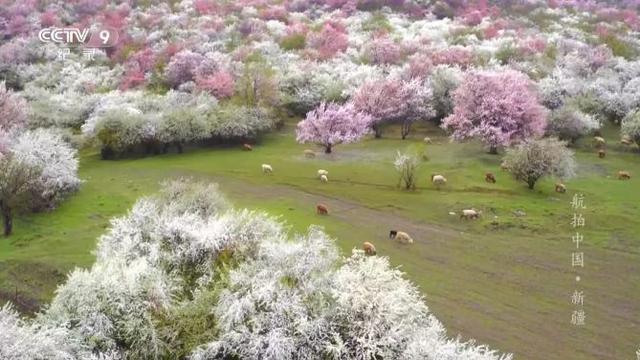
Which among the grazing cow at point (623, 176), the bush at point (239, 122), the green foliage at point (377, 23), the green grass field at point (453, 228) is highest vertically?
the green foliage at point (377, 23)

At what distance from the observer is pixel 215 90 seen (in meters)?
74.5

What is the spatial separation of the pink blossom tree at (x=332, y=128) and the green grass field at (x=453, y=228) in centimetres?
153

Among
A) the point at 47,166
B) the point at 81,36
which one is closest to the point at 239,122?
the point at 47,166

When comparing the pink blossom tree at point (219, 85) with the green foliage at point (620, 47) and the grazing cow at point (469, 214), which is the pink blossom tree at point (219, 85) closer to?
the grazing cow at point (469, 214)

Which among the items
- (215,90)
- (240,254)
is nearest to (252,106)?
(215,90)

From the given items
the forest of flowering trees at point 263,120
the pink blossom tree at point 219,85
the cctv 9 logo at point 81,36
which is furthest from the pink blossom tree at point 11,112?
the cctv 9 logo at point 81,36

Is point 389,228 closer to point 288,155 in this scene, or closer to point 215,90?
point 288,155

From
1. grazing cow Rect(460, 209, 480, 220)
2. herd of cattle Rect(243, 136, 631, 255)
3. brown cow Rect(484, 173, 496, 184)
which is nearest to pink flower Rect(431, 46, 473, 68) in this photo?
herd of cattle Rect(243, 136, 631, 255)

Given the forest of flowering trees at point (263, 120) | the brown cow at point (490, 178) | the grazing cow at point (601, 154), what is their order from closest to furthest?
1. the forest of flowering trees at point (263, 120)
2. the brown cow at point (490, 178)
3. the grazing cow at point (601, 154)

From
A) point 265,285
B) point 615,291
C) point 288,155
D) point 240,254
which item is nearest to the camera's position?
point 265,285

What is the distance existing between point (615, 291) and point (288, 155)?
1324 inches

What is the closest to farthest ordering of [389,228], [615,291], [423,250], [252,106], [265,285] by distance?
1. [265,285]
2. [615,291]
3. [423,250]
4. [389,228]
5. [252,106]

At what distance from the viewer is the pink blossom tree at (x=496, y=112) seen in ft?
188

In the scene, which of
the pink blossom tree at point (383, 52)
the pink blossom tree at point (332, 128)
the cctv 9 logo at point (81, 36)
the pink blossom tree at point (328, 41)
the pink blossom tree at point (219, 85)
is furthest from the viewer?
the cctv 9 logo at point (81, 36)
